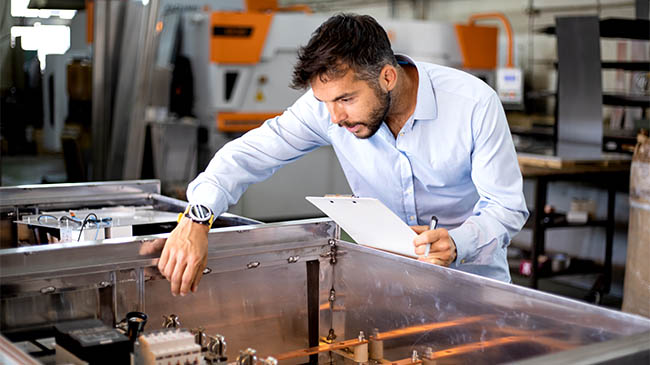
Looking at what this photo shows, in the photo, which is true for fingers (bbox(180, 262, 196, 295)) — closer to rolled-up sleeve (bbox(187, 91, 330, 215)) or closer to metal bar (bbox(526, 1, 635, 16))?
rolled-up sleeve (bbox(187, 91, 330, 215))

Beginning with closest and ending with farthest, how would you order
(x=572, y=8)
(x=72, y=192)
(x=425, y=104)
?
(x=425, y=104) → (x=72, y=192) → (x=572, y=8)

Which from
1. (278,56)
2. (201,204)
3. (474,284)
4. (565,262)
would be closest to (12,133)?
(278,56)

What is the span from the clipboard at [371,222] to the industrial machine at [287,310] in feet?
0.11

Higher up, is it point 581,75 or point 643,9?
point 643,9

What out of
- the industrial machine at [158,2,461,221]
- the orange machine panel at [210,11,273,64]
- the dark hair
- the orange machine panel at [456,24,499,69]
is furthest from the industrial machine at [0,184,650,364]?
the orange machine panel at [456,24,499,69]

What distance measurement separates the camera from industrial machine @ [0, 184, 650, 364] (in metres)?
1.06

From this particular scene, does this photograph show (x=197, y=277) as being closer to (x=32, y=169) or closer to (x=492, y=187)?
(x=492, y=187)

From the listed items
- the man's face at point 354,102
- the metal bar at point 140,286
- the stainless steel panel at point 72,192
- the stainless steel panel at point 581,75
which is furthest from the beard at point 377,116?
the stainless steel panel at point 581,75

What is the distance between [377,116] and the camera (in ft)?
5.10

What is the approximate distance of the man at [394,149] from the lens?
1443mm

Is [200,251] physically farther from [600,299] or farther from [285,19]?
[285,19]

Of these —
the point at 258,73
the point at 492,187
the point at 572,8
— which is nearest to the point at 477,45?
the point at 572,8

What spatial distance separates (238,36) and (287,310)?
4.05 meters

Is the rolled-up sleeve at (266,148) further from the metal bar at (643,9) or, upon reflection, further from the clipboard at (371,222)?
the metal bar at (643,9)
